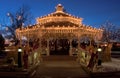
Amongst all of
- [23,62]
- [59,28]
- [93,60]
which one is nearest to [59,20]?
[59,28]

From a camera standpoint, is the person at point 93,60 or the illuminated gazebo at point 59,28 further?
the illuminated gazebo at point 59,28

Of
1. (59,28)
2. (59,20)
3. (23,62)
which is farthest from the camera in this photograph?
(59,20)

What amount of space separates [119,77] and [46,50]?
1931 cm

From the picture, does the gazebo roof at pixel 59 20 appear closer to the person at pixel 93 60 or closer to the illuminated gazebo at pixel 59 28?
the illuminated gazebo at pixel 59 28

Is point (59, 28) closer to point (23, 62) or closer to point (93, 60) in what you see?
point (23, 62)

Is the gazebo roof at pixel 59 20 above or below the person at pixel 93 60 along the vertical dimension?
above

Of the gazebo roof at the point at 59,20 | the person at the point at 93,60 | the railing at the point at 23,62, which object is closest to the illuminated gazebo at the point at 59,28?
the gazebo roof at the point at 59,20

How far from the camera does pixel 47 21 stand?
3706 centimetres

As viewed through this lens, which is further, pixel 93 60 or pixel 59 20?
pixel 59 20

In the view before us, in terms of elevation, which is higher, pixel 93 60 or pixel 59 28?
pixel 59 28

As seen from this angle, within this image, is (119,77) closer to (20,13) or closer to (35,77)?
(35,77)

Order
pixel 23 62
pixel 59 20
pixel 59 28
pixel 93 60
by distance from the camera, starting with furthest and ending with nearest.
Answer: pixel 59 20 < pixel 59 28 < pixel 23 62 < pixel 93 60

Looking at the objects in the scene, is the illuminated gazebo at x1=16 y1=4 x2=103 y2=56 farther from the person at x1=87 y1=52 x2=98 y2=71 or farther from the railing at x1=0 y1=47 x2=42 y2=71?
the person at x1=87 y1=52 x2=98 y2=71

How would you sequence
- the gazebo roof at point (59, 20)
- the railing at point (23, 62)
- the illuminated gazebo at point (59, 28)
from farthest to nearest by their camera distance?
the gazebo roof at point (59, 20)
the illuminated gazebo at point (59, 28)
the railing at point (23, 62)
